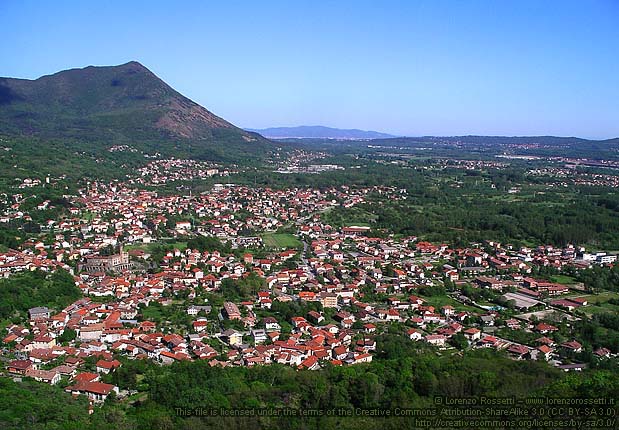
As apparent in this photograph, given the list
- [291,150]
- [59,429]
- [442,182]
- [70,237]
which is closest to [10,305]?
[59,429]

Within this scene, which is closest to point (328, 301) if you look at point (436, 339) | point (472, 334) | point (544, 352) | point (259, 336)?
point (259, 336)

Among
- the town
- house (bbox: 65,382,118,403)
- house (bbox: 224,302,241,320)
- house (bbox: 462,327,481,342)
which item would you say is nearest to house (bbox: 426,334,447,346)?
the town

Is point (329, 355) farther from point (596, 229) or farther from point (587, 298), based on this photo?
point (596, 229)

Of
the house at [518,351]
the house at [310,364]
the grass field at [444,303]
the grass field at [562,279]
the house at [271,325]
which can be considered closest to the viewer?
the house at [310,364]

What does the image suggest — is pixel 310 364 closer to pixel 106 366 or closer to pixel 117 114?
pixel 106 366

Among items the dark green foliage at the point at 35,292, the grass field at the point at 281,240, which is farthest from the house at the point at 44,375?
the grass field at the point at 281,240

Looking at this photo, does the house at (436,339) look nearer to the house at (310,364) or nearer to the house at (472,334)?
the house at (472,334)

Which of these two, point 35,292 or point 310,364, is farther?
point 35,292
